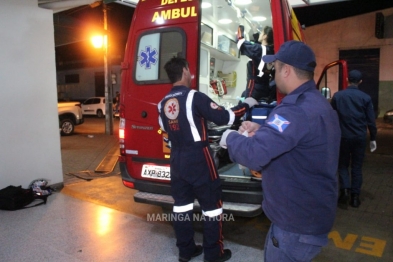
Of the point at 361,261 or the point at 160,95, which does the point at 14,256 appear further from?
the point at 361,261

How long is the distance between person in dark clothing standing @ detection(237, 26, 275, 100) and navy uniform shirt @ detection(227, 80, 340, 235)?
8.65 feet

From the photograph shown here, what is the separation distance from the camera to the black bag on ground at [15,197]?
470 centimetres

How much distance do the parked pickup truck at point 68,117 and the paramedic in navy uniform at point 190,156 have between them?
11125 millimetres

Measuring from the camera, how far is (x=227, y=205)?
341cm

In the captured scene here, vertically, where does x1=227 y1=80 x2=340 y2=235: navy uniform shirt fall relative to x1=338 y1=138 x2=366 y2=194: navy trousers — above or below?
above

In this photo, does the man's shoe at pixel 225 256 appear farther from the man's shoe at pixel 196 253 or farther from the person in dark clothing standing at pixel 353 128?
the person in dark clothing standing at pixel 353 128

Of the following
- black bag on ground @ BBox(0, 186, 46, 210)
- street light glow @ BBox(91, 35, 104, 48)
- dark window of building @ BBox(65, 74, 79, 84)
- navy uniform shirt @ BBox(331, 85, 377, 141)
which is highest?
street light glow @ BBox(91, 35, 104, 48)

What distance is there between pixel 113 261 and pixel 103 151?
6.64 meters

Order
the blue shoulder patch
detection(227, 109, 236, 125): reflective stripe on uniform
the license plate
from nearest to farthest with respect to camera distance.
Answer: the blue shoulder patch, detection(227, 109, 236, 125): reflective stripe on uniform, the license plate

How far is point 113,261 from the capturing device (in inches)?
133

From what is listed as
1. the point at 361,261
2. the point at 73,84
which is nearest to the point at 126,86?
the point at 361,261

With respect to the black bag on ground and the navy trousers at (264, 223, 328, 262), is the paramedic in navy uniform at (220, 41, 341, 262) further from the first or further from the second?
the black bag on ground

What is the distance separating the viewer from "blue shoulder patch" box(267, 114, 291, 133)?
1665mm

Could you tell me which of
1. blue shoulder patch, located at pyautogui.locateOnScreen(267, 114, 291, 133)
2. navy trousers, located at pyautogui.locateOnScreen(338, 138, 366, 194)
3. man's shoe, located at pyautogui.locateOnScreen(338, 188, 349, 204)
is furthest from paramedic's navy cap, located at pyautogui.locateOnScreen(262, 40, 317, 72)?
man's shoe, located at pyautogui.locateOnScreen(338, 188, 349, 204)
